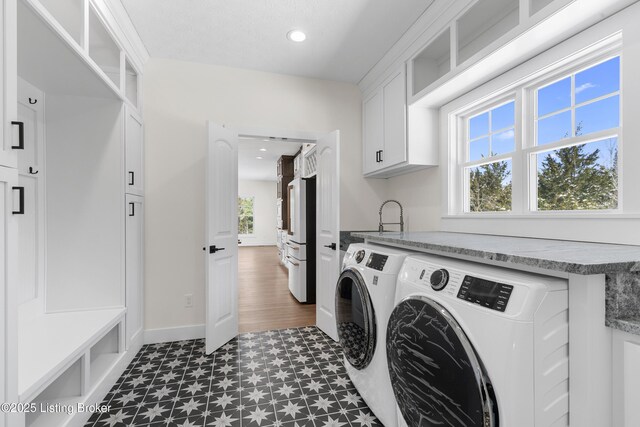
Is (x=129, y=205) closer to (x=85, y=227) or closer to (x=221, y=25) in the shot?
(x=85, y=227)

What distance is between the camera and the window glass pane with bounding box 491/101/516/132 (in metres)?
2.08

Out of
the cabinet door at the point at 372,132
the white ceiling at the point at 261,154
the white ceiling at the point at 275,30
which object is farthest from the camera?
the white ceiling at the point at 261,154

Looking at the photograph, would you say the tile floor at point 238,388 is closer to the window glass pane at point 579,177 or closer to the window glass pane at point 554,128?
the window glass pane at point 579,177

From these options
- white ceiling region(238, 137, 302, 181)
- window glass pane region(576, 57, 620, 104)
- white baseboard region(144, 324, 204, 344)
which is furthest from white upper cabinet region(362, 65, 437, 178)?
white baseboard region(144, 324, 204, 344)

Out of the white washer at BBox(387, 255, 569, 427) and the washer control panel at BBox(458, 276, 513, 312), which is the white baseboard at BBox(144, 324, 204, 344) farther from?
the washer control panel at BBox(458, 276, 513, 312)

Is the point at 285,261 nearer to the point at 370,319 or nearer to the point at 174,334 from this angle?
the point at 174,334

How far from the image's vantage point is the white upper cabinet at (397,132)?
8.38 feet

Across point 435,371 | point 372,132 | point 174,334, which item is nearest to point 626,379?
point 435,371

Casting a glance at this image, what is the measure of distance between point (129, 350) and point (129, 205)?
1.14 m

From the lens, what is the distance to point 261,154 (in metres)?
6.78

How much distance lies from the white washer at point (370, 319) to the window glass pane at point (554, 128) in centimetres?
118

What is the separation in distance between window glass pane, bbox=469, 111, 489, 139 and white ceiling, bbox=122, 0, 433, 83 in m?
0.91

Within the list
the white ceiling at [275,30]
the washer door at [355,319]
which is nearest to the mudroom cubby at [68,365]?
the washer door at [355,319]

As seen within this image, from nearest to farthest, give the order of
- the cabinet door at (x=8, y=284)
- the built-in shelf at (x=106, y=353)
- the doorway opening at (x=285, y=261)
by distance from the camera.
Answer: the cabinet door at (x=8, y=284) → the built-in shelf at (x=106, y=353) → the doorway opening at (x=285, y=261)
